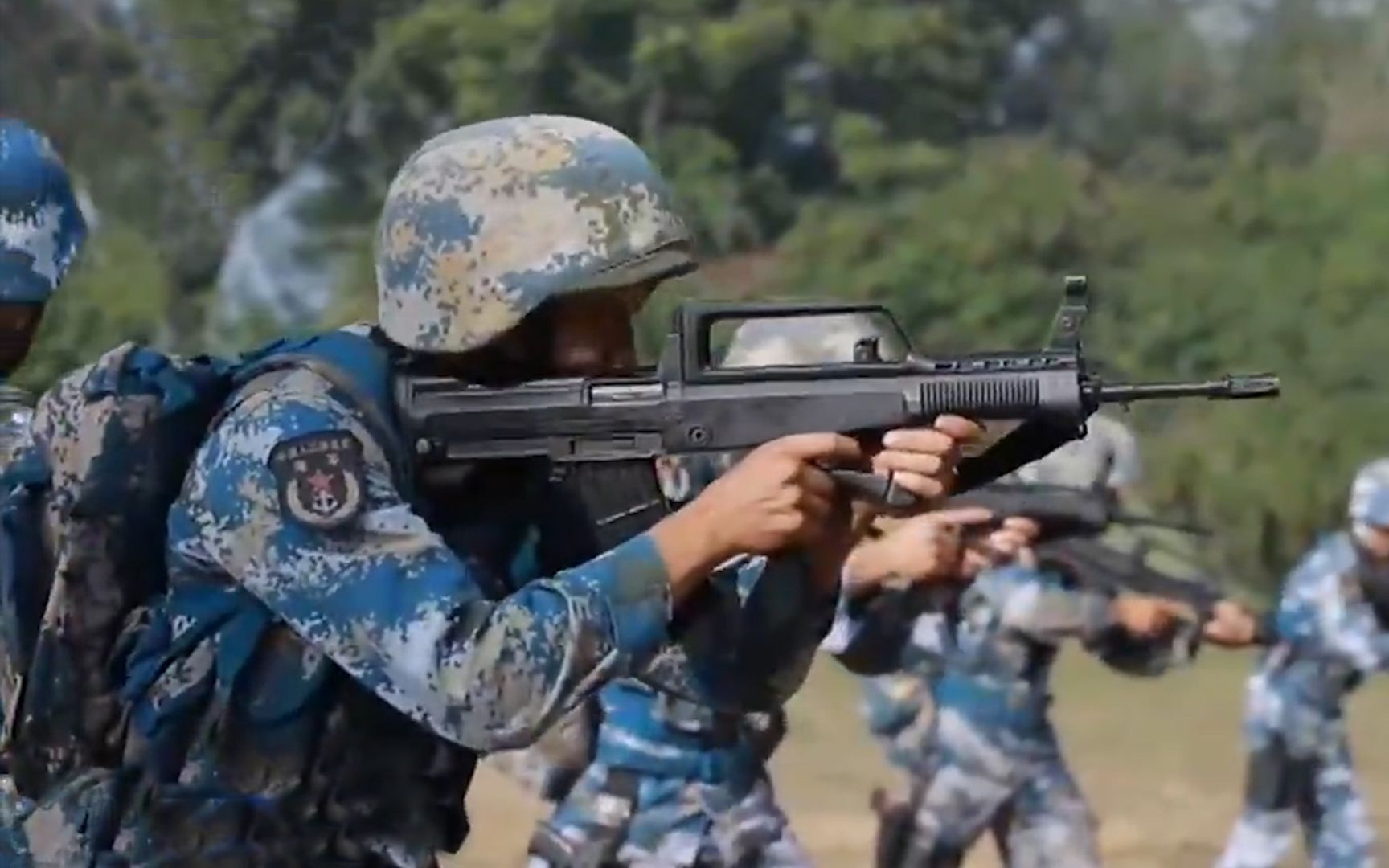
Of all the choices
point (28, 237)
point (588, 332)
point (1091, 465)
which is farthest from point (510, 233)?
point (1091, 465)

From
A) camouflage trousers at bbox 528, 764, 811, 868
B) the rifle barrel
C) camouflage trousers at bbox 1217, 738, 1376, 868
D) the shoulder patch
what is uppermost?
the shoulder patch

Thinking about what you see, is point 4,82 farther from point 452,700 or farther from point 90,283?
point 452,700

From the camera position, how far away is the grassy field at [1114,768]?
8672 mm

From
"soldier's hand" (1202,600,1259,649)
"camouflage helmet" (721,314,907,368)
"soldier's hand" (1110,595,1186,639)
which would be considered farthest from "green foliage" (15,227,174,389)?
"camouflage helmet" (721,314,907,368)

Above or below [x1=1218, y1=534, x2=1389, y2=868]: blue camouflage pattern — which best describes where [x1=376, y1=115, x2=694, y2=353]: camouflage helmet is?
above

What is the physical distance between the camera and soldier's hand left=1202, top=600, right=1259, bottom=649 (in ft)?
22.0

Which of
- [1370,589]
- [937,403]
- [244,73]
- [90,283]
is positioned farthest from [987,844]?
[244,73]

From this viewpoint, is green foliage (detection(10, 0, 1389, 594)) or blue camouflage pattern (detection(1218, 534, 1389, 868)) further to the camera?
green foliage (detection(10, 0, 1389, 594))

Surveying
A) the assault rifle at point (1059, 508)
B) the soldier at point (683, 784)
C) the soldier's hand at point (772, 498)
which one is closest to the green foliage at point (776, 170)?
the assault rifle at point (1059, 508)

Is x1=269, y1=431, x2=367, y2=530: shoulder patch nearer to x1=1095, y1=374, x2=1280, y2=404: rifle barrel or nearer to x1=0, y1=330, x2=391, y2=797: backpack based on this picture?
x1=0, y1=330, x2=391, y2=797: backpack

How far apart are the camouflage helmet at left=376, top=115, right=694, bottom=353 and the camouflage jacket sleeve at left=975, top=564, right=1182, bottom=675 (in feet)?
13.0

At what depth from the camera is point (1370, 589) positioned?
709cm

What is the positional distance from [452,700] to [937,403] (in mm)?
503

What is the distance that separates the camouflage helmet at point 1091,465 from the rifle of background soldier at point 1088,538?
0.05m
